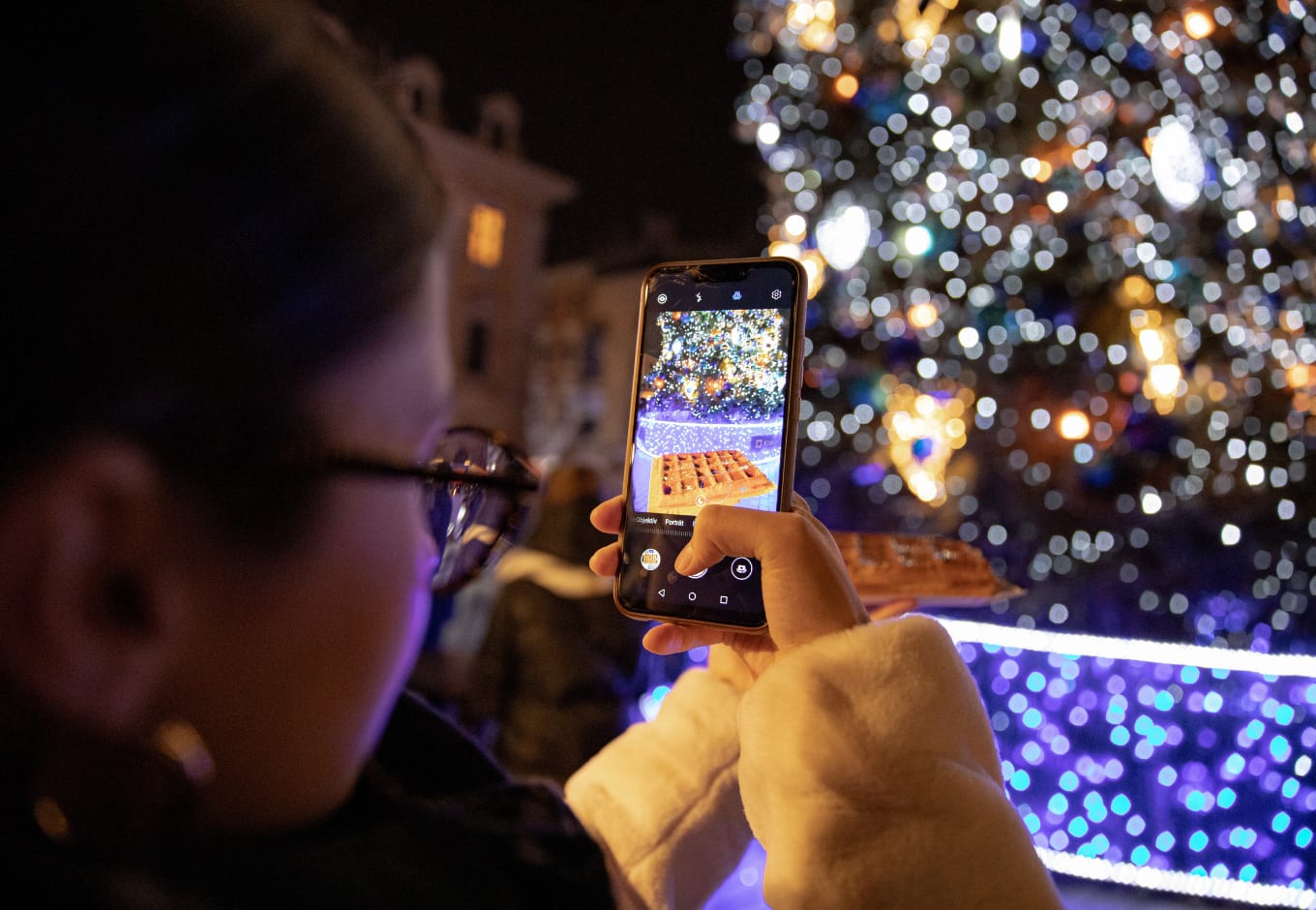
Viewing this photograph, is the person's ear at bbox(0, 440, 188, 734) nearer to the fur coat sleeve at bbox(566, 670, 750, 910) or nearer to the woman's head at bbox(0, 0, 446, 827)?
the woman's head at bbox(0, 0, 446, 827)

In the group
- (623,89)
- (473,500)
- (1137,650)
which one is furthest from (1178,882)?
(623,89)

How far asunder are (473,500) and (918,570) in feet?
2.65

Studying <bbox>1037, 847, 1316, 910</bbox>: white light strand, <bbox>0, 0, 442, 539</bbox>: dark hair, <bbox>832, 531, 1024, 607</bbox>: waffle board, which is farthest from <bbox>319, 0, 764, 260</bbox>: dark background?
<bbox>0, 0, 442, 539</bbox>: dark hair

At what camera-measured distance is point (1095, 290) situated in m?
3.56

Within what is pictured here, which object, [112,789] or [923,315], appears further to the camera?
[923,315]

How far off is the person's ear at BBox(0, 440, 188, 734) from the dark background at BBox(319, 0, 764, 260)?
6.23 metres

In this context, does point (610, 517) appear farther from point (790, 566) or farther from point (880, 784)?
point (880, 784)

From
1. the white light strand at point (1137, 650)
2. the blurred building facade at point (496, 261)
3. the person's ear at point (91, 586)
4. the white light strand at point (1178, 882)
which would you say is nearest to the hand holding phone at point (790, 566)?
the person's ear at point (91, 586)

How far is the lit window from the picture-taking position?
11.7 metres

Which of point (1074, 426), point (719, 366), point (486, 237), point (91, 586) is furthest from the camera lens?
point (486, 237)

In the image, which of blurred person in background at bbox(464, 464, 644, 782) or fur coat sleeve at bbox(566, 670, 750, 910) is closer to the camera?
fur coat sleeve at bbox(566, 670, 750, 910)

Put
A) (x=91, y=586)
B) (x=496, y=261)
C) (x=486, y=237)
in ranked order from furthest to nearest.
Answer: (x=496, y=261) < (x=486, y=237) < (x=91, y=586)

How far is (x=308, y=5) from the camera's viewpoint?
0.54 meters

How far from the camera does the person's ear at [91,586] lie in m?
0.40
